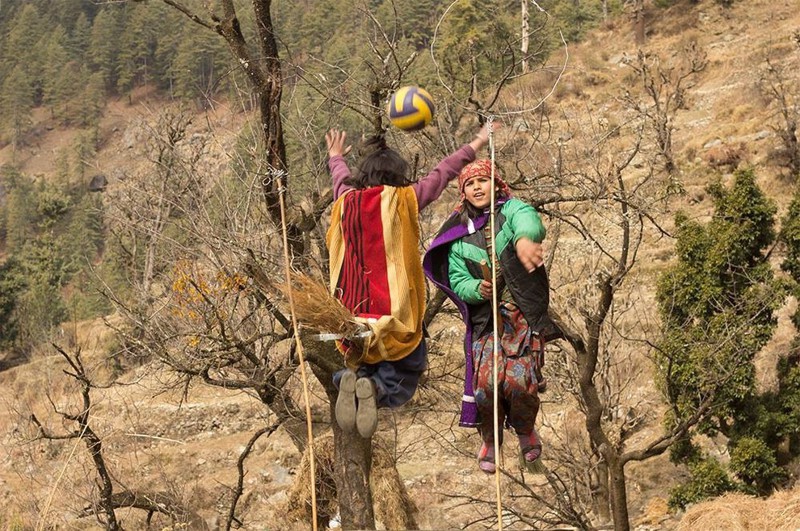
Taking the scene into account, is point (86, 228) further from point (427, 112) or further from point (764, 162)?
point (427, 112)

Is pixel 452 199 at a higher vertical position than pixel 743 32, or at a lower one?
lower

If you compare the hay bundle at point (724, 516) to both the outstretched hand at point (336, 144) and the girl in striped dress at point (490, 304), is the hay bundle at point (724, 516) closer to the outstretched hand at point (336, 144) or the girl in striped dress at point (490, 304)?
the girl in striped dress at point (490, 304)

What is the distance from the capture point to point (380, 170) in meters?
4.87

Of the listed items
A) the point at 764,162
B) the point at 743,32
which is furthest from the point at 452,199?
the point at 743,32

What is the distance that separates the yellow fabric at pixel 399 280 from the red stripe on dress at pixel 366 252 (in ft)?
0.14

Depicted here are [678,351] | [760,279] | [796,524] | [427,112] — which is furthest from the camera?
[760,279]

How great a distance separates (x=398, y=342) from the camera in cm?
479

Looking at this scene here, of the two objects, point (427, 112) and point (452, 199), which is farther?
point (452, 199)

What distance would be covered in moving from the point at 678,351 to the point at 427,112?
827 cm

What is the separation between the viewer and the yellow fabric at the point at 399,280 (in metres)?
4.74

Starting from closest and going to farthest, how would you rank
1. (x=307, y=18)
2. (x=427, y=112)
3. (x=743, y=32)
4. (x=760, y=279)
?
(x=427, y=112) → (x=760, y=279) → (x=743, y=32) → (x=307, y=18)

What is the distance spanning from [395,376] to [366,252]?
679 mm

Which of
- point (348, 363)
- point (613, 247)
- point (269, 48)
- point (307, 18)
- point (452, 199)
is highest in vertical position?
point (307, 18)

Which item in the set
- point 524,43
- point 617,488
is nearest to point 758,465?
point 617,488
